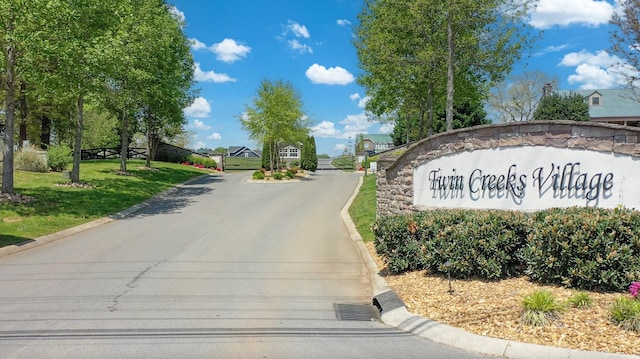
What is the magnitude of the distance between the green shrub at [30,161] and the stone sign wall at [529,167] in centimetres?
2004

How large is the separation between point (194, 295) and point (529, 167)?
236 inches

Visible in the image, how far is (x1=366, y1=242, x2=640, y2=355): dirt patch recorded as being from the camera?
462 centimetres

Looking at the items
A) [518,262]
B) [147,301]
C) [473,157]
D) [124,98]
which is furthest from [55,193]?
[518,262]

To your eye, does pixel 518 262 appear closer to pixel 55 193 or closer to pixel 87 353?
pixel 87 353

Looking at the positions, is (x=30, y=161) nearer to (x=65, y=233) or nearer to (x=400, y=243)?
(x=65, y=233)

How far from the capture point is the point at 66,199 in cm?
1652

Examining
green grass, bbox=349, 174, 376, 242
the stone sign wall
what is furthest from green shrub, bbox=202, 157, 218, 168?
the stone sign wall

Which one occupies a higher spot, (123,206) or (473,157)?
(473,157)

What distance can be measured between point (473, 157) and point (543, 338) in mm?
4736

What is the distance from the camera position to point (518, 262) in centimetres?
707

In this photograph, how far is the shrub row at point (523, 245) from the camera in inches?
231

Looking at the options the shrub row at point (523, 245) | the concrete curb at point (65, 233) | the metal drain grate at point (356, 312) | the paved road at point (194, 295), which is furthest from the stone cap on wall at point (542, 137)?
the concrete curb at point (65, 233)

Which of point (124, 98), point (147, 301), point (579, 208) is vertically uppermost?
point (124, 98)

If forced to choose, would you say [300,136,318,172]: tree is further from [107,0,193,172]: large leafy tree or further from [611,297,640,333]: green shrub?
[611,297,640,333]: green shrub
